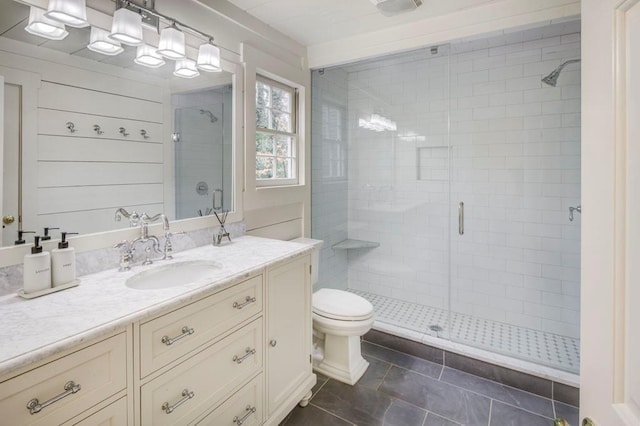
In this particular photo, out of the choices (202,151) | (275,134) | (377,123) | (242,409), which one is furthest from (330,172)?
(242,409)

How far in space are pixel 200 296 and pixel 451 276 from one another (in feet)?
8.36

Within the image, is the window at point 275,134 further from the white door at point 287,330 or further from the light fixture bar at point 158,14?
the white door at point 287,330

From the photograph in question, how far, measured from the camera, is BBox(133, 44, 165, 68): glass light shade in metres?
1.59

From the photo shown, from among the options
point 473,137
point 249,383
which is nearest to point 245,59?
point 249,383

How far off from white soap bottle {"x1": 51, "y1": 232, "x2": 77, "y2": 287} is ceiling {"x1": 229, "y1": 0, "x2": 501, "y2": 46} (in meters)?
1.62

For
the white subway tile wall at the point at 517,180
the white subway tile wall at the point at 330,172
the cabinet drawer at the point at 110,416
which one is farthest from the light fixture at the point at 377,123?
the cabinet drawer at the point at 110,416

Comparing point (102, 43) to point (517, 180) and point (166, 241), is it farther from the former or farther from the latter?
point (517, 180)

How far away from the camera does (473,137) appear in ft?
9.75

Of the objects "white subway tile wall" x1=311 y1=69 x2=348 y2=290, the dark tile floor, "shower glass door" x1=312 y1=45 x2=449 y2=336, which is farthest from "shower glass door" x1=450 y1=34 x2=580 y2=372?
"white subway tile wall" x1=311 y1=69 x2=348 y2=290

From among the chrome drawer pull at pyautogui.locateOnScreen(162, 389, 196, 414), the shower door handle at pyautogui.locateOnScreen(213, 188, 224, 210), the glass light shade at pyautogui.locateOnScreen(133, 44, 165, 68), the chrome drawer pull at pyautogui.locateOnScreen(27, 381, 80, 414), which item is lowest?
the chrome drawer pull at pyautogui.locateOnScreen(162, 389, 196, 414)

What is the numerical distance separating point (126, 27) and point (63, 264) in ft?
3.30

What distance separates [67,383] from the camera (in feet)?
2.84

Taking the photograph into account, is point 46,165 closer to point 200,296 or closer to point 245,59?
point 200,296

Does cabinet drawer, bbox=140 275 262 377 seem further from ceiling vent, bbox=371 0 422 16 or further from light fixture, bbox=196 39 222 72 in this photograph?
ceiling vent, bbox=371 0 422 16
